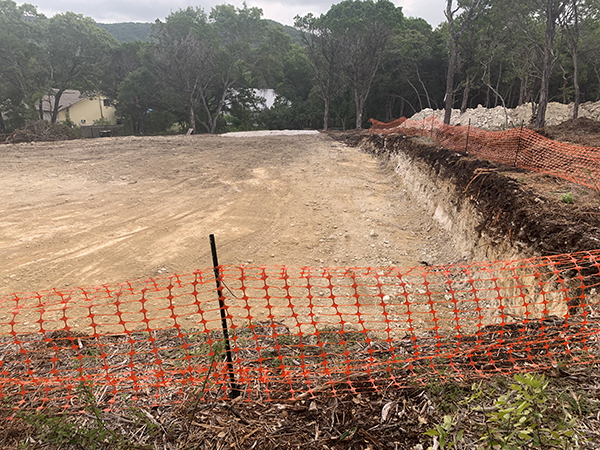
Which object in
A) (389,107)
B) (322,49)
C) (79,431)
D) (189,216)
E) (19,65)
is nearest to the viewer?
(79,431)

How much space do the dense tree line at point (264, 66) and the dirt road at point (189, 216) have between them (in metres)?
19.2

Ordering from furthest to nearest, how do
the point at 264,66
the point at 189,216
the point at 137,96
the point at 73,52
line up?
the point at 264,66, the point at 137,96, the point at 73,52, the point at 189,216

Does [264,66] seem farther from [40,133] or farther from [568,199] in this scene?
[568,199]

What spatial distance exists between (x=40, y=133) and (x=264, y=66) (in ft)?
74.4

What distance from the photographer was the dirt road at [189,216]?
7.96m

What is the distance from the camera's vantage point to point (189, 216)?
10.4 meters

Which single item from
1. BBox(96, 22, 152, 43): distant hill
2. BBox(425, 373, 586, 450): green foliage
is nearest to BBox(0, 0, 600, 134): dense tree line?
BBox(425, 373, 586, 450): green foliage

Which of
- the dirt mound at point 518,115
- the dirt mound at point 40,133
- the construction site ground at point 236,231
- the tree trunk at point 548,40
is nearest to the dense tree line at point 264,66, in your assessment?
the dirt mound at point 518,115

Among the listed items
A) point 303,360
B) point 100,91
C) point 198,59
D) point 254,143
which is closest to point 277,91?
point 198,59

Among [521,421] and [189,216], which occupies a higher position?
[521,421]

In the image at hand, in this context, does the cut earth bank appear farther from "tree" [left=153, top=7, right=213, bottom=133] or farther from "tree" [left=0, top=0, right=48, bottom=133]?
"tree" [left=0, top=0, right=48, bottom=133]

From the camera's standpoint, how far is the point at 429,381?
2.97 meters

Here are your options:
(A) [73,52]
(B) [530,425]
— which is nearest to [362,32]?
(A) [73,52]

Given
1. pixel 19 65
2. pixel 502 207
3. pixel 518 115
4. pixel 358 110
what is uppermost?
pixel 19 65
